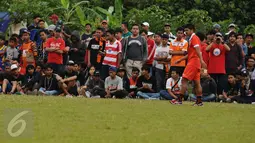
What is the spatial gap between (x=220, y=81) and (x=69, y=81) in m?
4.32

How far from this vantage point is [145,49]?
2478cm

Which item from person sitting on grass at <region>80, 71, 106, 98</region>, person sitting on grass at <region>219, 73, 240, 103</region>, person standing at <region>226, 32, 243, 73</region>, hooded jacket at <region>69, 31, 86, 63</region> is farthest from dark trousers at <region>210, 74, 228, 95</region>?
hooded jacket at <region>69, 31, 86, 63</region>

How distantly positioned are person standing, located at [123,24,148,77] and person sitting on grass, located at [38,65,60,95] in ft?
Result: 7.53

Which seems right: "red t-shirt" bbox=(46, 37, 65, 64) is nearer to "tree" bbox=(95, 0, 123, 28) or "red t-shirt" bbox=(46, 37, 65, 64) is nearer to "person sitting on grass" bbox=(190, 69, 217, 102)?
"person sitting on grass" bbox=(190, 69, 217, 102)

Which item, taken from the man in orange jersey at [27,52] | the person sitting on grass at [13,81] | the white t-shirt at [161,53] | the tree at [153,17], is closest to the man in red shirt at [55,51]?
the man in orange jersey at [27,52]

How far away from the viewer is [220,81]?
24.2 meters

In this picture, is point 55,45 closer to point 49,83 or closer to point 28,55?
point 28,55

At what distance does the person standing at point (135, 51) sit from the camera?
24719 mm

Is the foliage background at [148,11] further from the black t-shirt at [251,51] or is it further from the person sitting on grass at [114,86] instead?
the person sitting on grass at [114,86]

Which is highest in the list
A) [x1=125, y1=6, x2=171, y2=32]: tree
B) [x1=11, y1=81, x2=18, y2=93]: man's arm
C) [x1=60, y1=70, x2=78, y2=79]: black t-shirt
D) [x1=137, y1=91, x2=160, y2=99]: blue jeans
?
[x1=125, y1=6, x2=171, y2=32]: tree

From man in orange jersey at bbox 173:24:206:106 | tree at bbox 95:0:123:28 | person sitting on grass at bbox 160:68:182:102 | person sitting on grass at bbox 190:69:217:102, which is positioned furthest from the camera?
tree at bbox 95:0:123:28

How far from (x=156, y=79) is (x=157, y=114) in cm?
739

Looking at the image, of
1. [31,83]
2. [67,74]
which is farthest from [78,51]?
[31,83]

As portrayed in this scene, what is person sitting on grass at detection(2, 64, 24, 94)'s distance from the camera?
2417 cm
